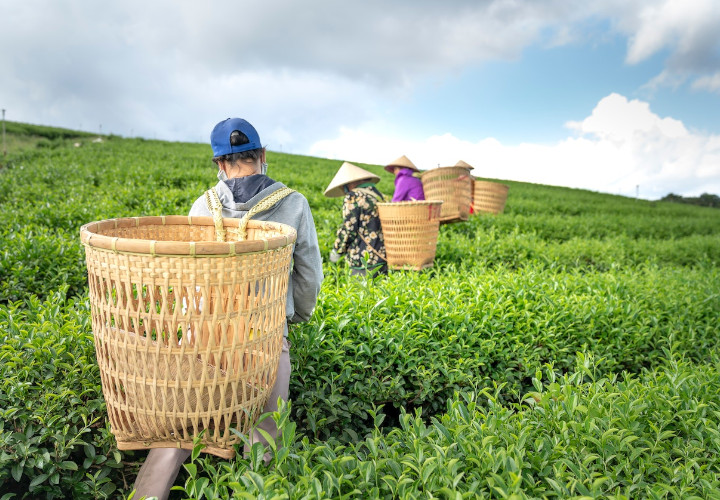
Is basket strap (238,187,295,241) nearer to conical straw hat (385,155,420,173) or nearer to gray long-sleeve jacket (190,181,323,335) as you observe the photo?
gray long-sleeve jacket (190,181,323,335)

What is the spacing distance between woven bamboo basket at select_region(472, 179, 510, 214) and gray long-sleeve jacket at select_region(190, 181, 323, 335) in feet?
24.9

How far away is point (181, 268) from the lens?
5.64ft

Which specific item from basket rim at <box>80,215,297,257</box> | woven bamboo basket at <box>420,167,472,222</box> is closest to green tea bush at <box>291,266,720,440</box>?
basket rim at <box>80,215,297,257</box>

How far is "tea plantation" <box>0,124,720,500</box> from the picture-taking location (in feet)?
6.13

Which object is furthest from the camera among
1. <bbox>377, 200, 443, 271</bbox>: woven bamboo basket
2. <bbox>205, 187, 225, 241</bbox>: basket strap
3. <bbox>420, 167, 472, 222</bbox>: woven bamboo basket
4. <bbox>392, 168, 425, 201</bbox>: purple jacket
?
<bbox>420, 167, 472, 222</bbox>: woven bamboo basket

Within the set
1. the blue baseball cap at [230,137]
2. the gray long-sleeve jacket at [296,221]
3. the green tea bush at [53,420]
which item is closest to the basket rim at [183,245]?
the gray long-sleeve jacket at [296,221]

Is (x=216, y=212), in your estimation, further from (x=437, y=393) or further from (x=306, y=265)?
(x=437, y=393)

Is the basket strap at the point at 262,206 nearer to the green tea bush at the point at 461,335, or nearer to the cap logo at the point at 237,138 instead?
the cap logo at the point at 237,138

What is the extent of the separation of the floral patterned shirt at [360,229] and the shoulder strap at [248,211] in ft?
8.82

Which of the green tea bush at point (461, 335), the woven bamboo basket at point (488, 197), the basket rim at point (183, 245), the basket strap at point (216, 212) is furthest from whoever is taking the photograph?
the woven bamboo basket at point (488, 197)

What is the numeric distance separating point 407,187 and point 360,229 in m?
1.81

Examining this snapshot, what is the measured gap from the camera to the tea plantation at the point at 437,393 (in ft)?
6.13

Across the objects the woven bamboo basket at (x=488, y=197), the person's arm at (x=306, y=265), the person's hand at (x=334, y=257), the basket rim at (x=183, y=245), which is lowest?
the person's hand at (x=334, y=257)

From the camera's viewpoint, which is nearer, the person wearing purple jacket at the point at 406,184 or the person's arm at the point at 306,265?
the person's arm at the point at 306,265
